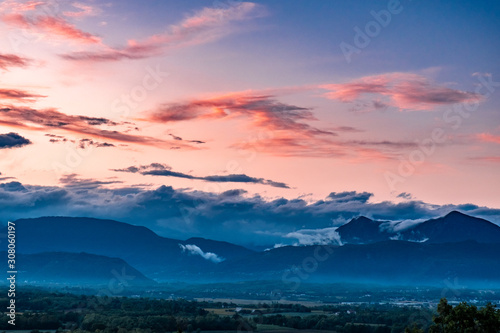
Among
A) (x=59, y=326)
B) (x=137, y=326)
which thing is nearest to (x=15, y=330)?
(x=59, y=326)

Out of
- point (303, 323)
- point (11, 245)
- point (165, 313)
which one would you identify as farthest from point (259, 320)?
point (11, 245)

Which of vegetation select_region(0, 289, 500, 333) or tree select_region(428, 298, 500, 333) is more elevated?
tree select_region(428, 298, 500, 333)

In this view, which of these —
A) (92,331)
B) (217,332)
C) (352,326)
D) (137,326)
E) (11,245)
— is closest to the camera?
(11,245)

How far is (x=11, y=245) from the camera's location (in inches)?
3772

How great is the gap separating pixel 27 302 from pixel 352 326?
90.8m

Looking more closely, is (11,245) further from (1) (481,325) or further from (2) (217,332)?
(2) (217,332)

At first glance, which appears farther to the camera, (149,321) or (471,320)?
(149,321)

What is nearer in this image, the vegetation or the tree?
the tree

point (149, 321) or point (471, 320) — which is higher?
point (471, 320)

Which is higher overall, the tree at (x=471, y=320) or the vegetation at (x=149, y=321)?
the tree at (x=471, y=320)

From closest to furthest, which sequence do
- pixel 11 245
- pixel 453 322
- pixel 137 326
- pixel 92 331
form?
pixel 453 322
pixel 11 245
pixel 92 331
pixel 137 326

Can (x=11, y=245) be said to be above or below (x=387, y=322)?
above

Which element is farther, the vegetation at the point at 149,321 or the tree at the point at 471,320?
the vegetation at the point at 149,321

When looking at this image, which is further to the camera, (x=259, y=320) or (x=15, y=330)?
(x=259, y=320)
